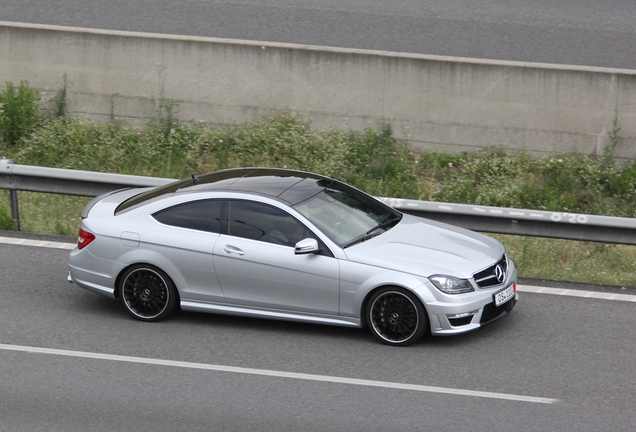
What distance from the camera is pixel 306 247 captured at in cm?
730

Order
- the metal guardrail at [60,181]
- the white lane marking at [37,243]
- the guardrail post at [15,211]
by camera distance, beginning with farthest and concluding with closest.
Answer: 1. the guardrail post at [15,211]
2. the metal guardrail at [60,181]
3. the white lane marking at [37,243]

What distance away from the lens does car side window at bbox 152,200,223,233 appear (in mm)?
7801

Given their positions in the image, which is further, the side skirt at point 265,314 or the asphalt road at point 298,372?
the side skirt at point 265,314

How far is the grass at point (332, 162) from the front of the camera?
1258 cm

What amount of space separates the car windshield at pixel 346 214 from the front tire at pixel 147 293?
1.49m

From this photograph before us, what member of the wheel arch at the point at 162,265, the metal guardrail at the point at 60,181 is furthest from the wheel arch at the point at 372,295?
the metal guardrail at the point at 60,181

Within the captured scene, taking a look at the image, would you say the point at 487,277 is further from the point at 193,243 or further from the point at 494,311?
the point at 193,243

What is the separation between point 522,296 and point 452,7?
32.0 ft

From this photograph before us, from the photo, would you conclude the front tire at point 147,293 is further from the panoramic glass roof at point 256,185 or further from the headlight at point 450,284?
the headlight at point 450,284

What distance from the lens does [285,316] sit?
757 cm

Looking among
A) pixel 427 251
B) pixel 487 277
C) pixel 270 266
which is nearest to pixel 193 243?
pixel 270 266

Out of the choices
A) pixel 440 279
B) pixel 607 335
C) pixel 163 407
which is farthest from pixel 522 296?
pixel 163 407

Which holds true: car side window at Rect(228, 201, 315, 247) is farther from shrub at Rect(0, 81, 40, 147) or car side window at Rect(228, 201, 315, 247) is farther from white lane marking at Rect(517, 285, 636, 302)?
shrub at Rect(0, 81, 40, 147)

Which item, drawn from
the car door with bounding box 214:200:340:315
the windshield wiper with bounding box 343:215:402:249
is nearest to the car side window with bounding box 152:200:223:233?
the car door with bounding box 214:200:340:315
